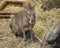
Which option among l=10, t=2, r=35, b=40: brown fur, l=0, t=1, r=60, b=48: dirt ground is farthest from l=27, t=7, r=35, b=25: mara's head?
l=0, t=1, r=60, b=48: dirt ground

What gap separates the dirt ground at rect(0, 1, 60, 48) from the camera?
659 cm

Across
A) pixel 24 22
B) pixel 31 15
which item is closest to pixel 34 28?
pixel 24 22

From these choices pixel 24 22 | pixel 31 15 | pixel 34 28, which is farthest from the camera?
pixel 34 28

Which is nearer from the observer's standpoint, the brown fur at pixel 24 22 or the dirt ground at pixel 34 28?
the brown fur at pixel 24 22

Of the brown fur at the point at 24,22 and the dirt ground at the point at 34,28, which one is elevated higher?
the brown fur at the point at 24,22

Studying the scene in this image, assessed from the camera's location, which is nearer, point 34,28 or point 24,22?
point 24,22

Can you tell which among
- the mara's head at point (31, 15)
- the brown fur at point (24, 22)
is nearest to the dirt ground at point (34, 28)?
the brown fur at point (24, 22)

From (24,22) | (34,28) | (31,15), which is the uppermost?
(31,15)

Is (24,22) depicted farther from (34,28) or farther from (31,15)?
(34,28)

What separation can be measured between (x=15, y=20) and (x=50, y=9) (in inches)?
81.7

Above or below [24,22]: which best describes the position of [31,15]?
above

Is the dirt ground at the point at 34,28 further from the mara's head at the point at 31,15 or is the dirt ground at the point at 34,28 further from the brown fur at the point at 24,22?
the mara's head at the point at 31,15

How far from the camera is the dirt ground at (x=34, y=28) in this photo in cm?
659

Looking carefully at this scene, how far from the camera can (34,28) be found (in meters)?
7.37
